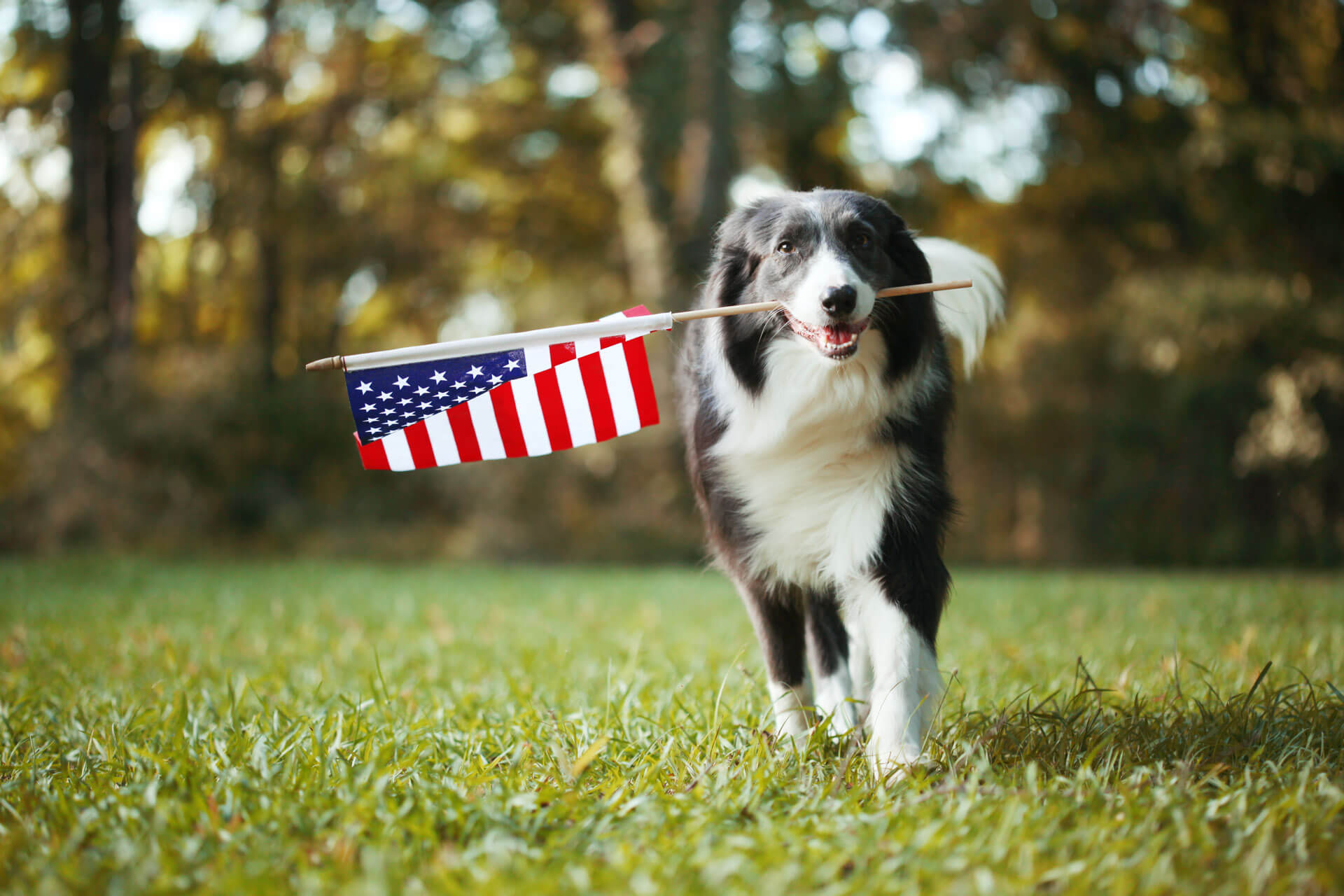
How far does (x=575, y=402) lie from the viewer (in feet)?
9.18

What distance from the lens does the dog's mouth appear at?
2432 millimetres

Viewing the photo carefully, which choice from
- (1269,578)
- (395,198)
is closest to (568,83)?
(395,198)

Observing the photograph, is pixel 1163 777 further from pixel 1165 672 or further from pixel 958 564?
pixel 958 564

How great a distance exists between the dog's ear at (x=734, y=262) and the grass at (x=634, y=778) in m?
1.24

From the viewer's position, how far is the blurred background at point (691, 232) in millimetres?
11055

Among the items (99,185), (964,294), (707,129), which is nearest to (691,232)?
(707,129)

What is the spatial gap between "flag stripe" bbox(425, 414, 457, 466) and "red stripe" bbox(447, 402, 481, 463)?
0.03 feet

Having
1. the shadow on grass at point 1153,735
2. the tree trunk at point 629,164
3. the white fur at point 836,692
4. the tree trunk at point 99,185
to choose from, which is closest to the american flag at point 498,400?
the white fur at point 836,692

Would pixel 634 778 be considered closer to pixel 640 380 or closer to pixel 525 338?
pixel 640 380

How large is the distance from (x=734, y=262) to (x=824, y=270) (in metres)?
0.42

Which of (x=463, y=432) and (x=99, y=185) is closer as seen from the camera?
(x=463, y=432)

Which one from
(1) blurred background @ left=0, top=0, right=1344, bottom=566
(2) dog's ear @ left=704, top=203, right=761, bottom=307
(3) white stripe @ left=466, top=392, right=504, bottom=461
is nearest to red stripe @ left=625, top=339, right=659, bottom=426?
(2) dog's ear @ left=704, top=203, right=761, bottom=307

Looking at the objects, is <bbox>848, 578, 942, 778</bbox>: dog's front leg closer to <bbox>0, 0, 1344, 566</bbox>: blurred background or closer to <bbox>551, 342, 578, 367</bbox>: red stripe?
<bbox>551, 342, 578, 367</bbox>: red stripe

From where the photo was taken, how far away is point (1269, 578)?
346 inches
